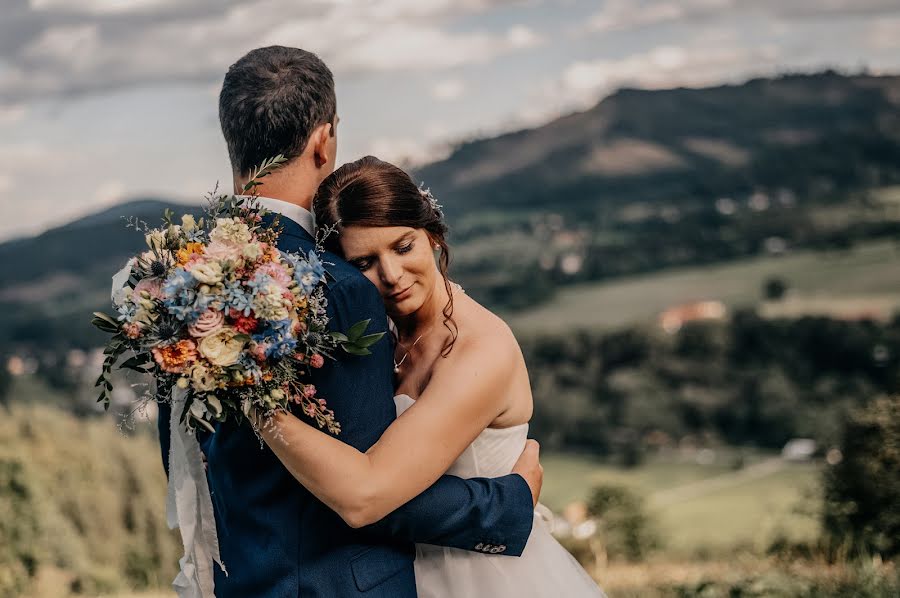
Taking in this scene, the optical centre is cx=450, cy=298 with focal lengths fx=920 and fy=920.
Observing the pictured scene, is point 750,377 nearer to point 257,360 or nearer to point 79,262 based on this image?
point 79,262

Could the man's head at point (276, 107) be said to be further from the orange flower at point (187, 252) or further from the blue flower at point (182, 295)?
the blue flower at point (182, 295)

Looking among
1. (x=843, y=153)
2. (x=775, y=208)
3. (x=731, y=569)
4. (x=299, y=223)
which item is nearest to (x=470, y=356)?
(x=299, y=223)

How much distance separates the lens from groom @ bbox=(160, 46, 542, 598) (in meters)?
2.56

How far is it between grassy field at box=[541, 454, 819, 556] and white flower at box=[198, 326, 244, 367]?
107ft

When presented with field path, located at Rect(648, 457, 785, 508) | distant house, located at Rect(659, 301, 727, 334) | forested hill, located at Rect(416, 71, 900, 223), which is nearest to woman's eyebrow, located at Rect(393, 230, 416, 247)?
field path, located at Rect(648, 457, 785, 508)

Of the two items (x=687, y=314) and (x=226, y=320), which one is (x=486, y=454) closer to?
(x=226, y=320)

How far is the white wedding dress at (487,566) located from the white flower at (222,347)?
33.1 inches

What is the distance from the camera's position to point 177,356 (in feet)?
7.09

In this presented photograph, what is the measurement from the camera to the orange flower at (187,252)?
87.8 inches

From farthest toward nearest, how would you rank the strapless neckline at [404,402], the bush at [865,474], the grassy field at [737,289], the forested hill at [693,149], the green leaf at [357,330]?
the forested hill at [693,149], the grassy field at [737,289], the bush at [865,474], the strapless neckline at [404,402], the green leaf at [357,330]

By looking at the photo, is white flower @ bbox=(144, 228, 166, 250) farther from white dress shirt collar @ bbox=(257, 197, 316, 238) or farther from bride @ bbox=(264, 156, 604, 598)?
bride @ bbox=(264, 156, 604, 598)

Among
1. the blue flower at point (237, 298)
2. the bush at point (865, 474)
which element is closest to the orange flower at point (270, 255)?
the blue flower at point (237, 298)

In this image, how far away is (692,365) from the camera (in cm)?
6084

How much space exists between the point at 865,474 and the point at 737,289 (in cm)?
5627
